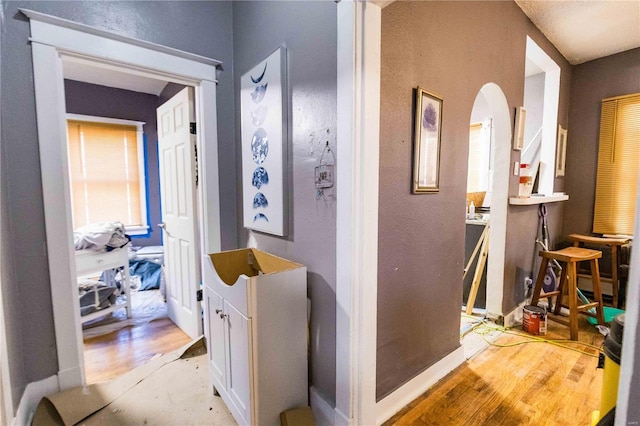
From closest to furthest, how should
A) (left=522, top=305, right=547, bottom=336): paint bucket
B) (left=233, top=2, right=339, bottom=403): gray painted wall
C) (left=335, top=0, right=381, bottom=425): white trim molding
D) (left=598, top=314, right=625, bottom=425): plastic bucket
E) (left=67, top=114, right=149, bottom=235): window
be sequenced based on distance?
(left=598, top=314, right=625, bottom=425): plastic bucket, (left=335, top=0, right=381, bottom=425): white trim molding, (left=233, top=2, right=339, bottom=403): gray painted wall, (left=522, top=305, right=547, bottom=336): paint bucket, (left=67, top=114, right=149, bottom=235): window

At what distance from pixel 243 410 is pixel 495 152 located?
254cm

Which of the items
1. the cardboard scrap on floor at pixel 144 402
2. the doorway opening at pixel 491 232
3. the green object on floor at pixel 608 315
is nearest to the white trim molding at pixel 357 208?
the cardboard scrap on floor at pixel 144 402

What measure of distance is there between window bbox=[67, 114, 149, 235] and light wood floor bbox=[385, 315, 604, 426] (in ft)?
13.9

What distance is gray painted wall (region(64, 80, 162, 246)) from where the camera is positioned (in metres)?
3.59

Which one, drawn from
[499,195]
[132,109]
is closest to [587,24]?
[499,195]

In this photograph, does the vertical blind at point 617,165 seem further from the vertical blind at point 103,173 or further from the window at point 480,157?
the vertical blind at point 103,173

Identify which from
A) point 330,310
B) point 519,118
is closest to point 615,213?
point 519,118

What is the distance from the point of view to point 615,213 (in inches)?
122

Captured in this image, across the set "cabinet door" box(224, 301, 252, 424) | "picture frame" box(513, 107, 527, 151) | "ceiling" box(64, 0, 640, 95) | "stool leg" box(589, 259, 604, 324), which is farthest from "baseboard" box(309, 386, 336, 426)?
"ceiling" box(64, 0, 640, 95)

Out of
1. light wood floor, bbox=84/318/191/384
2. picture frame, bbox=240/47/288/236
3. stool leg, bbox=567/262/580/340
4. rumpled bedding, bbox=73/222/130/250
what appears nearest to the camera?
picture frame, bbox=240/47/288/236

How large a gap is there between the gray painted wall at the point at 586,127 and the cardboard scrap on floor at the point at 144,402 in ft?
13.7

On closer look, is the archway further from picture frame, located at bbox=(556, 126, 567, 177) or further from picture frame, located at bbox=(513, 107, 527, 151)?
picture frame, located at bbox=(556, 126, 567, 177)

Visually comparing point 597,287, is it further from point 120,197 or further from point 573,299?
point 120,197

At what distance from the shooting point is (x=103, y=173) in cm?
387
